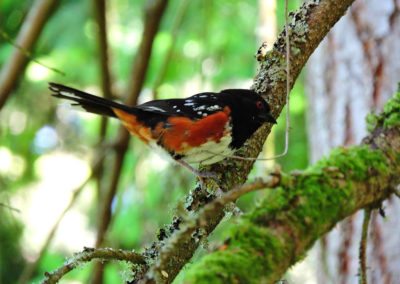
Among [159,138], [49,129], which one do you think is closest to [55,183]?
[49,129]

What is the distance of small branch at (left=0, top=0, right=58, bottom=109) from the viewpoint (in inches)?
137

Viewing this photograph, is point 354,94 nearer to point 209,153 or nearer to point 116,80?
point 209,153

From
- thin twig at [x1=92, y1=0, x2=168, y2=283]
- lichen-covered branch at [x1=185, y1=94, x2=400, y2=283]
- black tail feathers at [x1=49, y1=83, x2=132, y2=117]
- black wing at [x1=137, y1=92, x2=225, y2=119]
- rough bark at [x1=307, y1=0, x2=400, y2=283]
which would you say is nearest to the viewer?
lichen-covered branch at [x1=185, y1=94, x2=400, y2=283]

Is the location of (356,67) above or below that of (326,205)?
above

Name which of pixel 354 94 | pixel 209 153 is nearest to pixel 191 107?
pixel 209 153

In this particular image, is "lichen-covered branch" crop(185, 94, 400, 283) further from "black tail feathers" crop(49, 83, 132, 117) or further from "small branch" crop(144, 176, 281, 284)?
"black tail feathers" crop(49, 83, 132, 117)

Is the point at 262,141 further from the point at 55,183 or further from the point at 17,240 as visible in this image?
the point at 55,183

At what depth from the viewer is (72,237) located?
704 centimetres

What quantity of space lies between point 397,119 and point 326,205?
0.45 metres

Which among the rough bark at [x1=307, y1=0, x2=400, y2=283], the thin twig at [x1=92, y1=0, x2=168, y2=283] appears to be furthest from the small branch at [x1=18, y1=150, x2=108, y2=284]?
the rough bark at [x1=307, y1=0, x2=400, y2=283]

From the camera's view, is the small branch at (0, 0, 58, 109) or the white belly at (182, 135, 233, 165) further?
the small branch at (0, 0, 58, 109)

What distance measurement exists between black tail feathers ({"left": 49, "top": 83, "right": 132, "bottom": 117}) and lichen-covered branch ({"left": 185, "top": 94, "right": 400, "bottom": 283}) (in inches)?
49.3

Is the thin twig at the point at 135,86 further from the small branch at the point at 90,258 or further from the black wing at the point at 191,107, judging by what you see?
the small branch at the point at 90,258

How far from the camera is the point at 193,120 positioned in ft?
8.59
